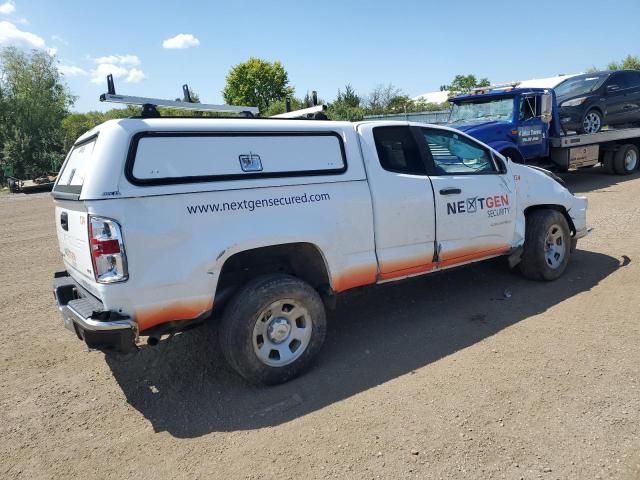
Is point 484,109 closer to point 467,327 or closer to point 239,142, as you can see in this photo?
point 467,327

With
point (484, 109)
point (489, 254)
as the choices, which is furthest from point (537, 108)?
point (489, 254)

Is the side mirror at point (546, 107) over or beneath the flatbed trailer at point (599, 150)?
over

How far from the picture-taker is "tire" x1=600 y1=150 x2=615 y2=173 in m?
13.2

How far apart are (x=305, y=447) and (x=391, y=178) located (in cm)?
225

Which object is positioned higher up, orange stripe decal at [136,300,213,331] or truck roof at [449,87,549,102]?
truck roof at [449,87,549,102]

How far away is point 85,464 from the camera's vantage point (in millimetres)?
2818

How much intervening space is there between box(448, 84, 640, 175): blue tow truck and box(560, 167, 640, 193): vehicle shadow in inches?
21.7

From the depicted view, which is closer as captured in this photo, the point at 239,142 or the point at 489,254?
the point at 239,142

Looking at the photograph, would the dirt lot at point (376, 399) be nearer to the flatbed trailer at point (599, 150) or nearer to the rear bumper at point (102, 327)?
the rear bumper at point (102, 327)

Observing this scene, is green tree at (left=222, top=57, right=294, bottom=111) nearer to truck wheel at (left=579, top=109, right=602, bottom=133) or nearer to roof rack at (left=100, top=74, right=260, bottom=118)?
truck wheel at (left=579, top=109, right=602, bottom=133)

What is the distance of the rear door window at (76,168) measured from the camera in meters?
3.17

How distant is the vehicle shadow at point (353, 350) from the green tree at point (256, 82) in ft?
163

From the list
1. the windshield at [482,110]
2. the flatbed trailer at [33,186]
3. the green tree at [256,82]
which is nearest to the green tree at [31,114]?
the flatbed trailer at [33,186]

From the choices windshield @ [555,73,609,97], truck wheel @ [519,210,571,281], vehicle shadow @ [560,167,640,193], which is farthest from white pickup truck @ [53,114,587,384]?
windshield @ [555,73,609,97]
